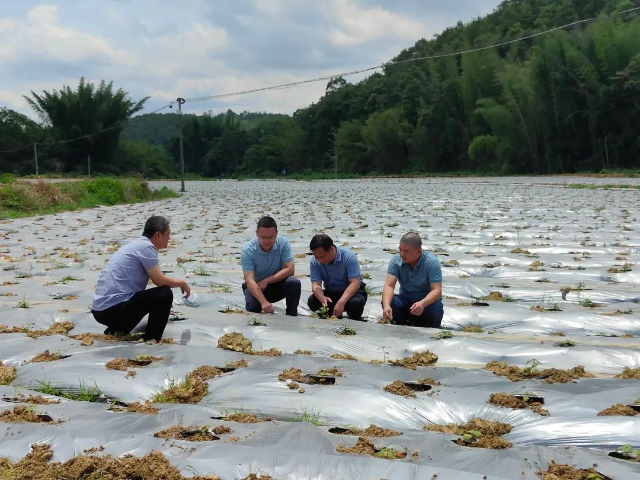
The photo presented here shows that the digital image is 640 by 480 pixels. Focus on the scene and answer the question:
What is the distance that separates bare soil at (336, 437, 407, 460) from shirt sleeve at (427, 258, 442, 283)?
2.25 metres

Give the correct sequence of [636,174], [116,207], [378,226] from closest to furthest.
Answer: [378,226] < [116,207] < [636,174]

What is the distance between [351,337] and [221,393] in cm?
115

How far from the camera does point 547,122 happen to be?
31453 millimetres

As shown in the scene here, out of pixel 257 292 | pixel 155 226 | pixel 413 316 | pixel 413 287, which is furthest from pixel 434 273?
pixel 155 226

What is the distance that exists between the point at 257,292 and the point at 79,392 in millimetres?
1767

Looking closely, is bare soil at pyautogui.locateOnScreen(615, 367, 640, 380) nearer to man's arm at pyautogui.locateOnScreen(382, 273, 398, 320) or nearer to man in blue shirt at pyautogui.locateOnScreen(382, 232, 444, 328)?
man in blue shirt at pyautogui.locateOnScreen(382, 232, 444, 328)

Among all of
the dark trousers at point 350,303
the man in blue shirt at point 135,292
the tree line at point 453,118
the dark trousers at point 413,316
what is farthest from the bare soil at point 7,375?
the tree line at point 453,118

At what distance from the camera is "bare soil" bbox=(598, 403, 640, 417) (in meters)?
2.72

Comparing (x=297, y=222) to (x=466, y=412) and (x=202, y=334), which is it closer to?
(x=202, y=334)

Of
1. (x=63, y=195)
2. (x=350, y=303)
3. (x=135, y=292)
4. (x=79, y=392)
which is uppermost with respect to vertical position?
(x=63, y=195)

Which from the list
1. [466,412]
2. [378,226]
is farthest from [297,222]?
[466,412]

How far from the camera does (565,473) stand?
7.41ft

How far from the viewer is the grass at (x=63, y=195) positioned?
13523 mm

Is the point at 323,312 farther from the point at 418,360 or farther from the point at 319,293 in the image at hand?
the point at 418,360
